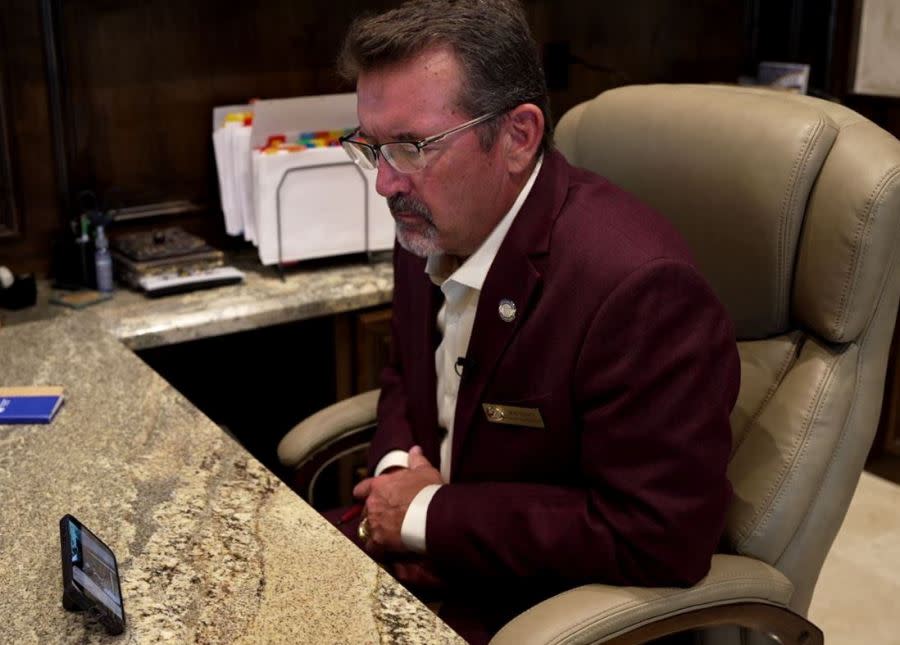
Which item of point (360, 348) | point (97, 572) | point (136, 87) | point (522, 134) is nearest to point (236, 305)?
point (360, 348)

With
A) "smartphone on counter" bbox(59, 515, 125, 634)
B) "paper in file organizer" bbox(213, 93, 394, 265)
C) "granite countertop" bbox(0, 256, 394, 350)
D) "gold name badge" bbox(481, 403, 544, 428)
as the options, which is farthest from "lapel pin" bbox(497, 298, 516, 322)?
"paper in file organizer" bbox(213, 93, 394, 265)

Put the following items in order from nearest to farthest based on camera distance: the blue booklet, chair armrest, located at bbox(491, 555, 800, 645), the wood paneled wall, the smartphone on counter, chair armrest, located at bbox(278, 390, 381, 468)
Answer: the smartphone on counter < chair armrest, located at bbox(491, 555, 800, 645) < the blue booklet < chair armrest, located at bbox(278, 390, 381, 468) < the wood paneled wall

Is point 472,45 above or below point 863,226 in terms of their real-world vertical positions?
above

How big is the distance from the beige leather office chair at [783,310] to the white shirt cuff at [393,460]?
1.52 ft

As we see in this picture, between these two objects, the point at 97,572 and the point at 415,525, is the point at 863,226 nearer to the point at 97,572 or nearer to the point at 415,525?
the point at 415,525

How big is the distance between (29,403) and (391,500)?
22.2 inches

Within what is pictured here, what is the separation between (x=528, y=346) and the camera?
141cm

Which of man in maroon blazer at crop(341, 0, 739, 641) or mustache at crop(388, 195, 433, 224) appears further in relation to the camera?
mustache at crop(388, 195, 433, 224)

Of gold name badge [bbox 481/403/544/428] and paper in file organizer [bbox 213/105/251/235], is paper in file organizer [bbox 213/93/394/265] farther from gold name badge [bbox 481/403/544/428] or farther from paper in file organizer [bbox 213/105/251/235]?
gold name badge [bbox 481/403/544/428]

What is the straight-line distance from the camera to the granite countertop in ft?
6.78

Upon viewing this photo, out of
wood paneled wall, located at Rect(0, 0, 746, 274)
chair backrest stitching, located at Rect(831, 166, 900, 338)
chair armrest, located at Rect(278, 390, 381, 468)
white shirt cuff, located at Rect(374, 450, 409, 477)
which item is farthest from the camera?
wood paneled wall, located at Rect(0, 0, 746, 274)

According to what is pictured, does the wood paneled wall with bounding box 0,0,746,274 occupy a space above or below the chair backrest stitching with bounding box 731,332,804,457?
above

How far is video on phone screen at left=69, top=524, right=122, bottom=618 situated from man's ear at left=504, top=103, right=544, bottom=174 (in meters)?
0.71

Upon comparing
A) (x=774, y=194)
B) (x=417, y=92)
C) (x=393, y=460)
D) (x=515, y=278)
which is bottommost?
(x=393, y=460)
